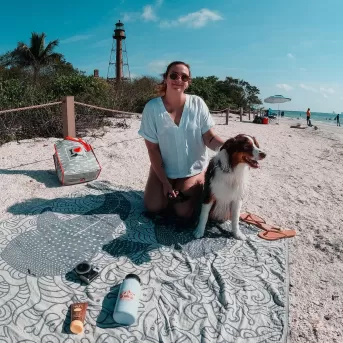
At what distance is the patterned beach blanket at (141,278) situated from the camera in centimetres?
196

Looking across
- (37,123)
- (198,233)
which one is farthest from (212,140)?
(37,123)

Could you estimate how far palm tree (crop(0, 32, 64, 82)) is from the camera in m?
25.9

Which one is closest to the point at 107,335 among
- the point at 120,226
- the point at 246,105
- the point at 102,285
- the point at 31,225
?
the point at 102,285

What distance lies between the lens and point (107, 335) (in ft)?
6.23

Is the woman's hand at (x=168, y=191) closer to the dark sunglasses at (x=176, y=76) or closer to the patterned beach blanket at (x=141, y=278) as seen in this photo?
the patterned beach blanket at (x=141, y=278)

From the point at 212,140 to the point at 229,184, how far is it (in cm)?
62

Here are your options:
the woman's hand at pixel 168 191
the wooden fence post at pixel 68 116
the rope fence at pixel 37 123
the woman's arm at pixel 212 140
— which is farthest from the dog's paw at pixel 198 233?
the rope fence at pixel 37 123

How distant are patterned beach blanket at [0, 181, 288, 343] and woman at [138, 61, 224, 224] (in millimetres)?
349

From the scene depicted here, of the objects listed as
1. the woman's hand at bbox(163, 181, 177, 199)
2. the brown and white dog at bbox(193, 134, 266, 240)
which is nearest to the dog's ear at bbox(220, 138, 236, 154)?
the brown and white dog at bbox(193, 134, 266, 240)

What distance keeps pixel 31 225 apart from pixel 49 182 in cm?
150

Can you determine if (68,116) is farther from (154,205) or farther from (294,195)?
(294,195)

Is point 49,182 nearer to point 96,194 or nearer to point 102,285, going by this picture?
point 96,194

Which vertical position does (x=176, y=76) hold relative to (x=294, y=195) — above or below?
above

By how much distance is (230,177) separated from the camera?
9.26 ft
